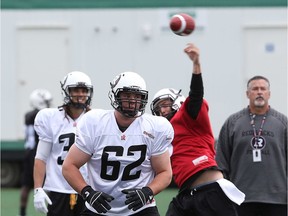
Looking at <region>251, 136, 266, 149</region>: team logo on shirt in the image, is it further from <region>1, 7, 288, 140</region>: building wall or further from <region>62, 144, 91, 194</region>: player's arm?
<region>1, 7, 288, 140</region>: building wall

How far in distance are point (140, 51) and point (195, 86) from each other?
914 cm

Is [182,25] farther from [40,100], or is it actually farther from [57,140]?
[40,100]

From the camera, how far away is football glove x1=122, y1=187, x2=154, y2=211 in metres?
6.30

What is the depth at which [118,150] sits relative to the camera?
640 centimetres

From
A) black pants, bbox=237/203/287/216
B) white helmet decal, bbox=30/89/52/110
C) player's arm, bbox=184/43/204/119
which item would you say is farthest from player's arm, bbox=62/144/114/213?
white helmet decal, bbox=30/89/52/110

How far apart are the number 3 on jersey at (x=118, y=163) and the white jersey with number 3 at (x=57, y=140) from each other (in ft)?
4.99

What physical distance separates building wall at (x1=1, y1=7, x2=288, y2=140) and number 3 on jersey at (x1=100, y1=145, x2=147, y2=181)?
9.44 meters

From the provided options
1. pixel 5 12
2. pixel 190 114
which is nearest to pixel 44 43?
pixel 5 12

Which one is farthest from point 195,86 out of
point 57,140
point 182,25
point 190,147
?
point 57,140

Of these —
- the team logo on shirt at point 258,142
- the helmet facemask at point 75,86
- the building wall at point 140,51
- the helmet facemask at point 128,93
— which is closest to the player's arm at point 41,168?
the helmet facemask at point 75,86

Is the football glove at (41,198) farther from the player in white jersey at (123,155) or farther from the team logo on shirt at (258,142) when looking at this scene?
the team logo on shirt at (258,142)

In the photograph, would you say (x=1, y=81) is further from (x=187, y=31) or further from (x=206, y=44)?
(x=187, y=31)

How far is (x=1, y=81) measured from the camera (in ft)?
53.3

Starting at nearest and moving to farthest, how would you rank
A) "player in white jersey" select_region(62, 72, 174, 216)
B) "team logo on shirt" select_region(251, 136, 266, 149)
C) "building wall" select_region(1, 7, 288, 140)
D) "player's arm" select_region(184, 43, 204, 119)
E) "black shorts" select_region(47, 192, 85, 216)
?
"player in white jersey" select_region(62, 72, 174, 216), "player's arm" select_region(184, 43, 204, 119), "black shorts" select_region(47, 192, 85, 216), "team logo on shirt" select_region(251, 136, 266, 149), "building wall" select_region(1, 7, 288, 140)
